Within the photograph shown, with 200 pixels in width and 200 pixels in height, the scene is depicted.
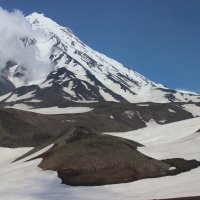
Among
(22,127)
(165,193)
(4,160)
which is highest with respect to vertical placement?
(22,127)

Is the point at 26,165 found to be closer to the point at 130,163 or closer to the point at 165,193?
the point at 130,163

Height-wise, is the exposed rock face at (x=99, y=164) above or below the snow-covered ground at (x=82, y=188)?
above

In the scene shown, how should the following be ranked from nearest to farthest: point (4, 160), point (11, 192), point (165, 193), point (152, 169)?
point (165, 193) < point (11, 192) < point (152, 169) < point (4, 160)

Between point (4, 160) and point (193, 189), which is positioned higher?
point (4, 160)

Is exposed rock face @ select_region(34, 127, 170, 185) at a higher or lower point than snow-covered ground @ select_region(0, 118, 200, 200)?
Answer: higher

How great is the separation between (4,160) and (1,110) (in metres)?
82.3

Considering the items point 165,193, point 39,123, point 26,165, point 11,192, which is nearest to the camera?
point 165,193

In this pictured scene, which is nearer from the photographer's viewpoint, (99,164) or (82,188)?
(82,188)

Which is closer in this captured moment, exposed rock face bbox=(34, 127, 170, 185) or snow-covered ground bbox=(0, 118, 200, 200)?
snow-covered ground bbox=(0, 118, 200, 200)

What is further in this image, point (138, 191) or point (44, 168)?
point (44, 168)

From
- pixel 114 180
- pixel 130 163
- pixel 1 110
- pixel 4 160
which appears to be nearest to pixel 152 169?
pixel 130 163

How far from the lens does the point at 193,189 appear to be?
38.7 metres

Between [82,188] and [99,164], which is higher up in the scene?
[99,164]

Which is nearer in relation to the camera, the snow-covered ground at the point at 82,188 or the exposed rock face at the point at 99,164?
the snow-covered ground at the point at 82,188
